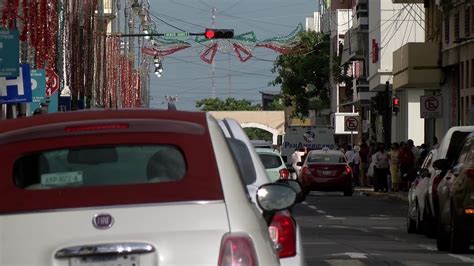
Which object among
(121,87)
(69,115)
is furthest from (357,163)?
(69,115)

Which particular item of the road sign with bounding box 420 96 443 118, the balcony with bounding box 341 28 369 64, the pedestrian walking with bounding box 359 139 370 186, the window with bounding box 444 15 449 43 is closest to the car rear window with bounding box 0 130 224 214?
the road sign with bounding box 420 96 443 118

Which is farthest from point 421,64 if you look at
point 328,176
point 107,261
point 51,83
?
point 107,261

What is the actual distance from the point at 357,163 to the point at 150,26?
31.3 metres

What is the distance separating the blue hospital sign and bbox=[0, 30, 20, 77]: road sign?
1.28 m

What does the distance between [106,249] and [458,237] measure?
1266cm

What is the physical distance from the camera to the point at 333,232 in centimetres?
2508

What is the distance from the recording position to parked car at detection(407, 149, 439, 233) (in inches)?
938

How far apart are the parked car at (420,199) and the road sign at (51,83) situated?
1716 cm

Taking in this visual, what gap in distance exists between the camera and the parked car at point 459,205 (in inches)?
752

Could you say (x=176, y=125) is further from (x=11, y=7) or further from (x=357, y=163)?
(x=357, y=163)

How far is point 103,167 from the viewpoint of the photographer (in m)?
7.84

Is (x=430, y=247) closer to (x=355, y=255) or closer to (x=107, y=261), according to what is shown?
(x=355, y=255)

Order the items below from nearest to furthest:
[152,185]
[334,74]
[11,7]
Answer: [152,185]
[11,7]
[334,74]

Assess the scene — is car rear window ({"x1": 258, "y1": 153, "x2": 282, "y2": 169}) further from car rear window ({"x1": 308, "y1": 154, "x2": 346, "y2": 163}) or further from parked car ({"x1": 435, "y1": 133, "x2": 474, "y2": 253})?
car rear window ({"x1": 308, "y1": 154, "x2": 346, "y2": 163})
